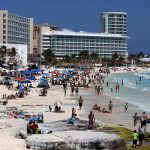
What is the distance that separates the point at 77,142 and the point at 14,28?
127 metres

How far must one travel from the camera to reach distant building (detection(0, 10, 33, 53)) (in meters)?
136

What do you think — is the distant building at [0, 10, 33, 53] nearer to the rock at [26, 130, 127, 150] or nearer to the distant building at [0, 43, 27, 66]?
the distant building at [0, 43, 27, 66]

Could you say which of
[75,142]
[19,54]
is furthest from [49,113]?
[19,54]

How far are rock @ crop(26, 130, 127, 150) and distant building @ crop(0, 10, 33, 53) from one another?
4727 inches

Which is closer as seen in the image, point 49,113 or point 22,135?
point 22,135

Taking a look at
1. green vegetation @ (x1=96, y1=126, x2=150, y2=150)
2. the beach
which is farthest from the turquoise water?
green vegetation @ (x1=96, y1=126, x2=150, y2=150)

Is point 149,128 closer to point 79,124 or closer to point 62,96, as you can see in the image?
point 79,124

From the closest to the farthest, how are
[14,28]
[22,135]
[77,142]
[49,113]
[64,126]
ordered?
[77,142] → [22,135] → [64,126] → [49,113] → [14,28]

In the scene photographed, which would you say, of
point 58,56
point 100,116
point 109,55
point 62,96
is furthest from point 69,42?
point 100,116

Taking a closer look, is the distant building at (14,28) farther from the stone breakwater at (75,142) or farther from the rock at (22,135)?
the stone breakwater at (75,142)

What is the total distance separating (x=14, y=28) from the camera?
14175 centimetres

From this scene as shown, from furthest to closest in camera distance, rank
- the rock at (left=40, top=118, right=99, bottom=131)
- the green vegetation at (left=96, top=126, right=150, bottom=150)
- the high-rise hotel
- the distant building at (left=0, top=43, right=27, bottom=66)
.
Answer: the high-rise hotel, the distant building at (left=0, top=43, right=27, bottom=66), the rock at (left=40, top=118, right=99, bottom=131), the green vegetation at (left=96, top=126, right=150, bottom=150)

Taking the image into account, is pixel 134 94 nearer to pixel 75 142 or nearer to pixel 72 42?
pixel 75 142

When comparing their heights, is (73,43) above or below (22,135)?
above
